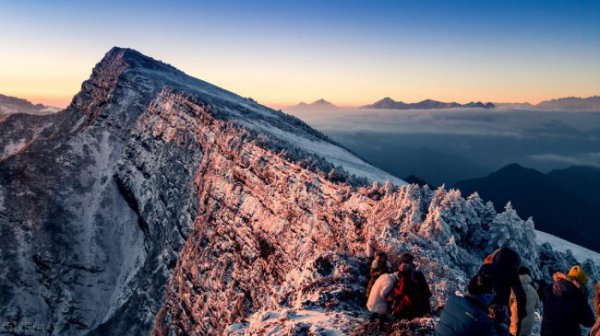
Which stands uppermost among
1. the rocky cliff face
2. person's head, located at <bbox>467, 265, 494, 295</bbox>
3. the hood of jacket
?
person's head, located at <bbox>467, 265, 494, 295</bbox>

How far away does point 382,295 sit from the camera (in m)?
10.6

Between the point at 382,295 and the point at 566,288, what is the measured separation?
437 cm

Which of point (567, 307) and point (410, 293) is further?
point (410, 293)

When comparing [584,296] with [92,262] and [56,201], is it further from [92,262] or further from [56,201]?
[56,201]

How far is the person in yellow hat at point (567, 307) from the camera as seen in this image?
788 cm

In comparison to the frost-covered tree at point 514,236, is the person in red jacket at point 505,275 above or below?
above

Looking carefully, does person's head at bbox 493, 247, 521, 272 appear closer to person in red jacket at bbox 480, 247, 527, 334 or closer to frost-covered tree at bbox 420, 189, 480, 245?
person in red jacket at bbox 480, 247, 527, 334

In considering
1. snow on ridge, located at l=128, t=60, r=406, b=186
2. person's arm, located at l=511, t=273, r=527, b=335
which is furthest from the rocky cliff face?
person's arm, located at l=511, t=273, r=527, b=335

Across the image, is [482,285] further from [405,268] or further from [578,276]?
[405,268]

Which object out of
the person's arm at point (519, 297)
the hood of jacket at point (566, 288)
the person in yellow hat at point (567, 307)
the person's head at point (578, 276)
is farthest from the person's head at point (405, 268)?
the person's head at point (578, 276)

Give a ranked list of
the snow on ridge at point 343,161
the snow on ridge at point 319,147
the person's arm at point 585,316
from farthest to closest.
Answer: the snow on ridge at point 319,147 < the snow on ridge at point 343,161 < the person's arm at point 585,316

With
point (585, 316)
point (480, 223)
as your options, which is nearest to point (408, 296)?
point (585, 316)

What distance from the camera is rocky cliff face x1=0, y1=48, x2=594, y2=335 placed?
1559 centimetres

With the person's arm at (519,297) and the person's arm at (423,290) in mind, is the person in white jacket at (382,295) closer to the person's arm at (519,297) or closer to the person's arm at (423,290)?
the person's arm at (423,290)
